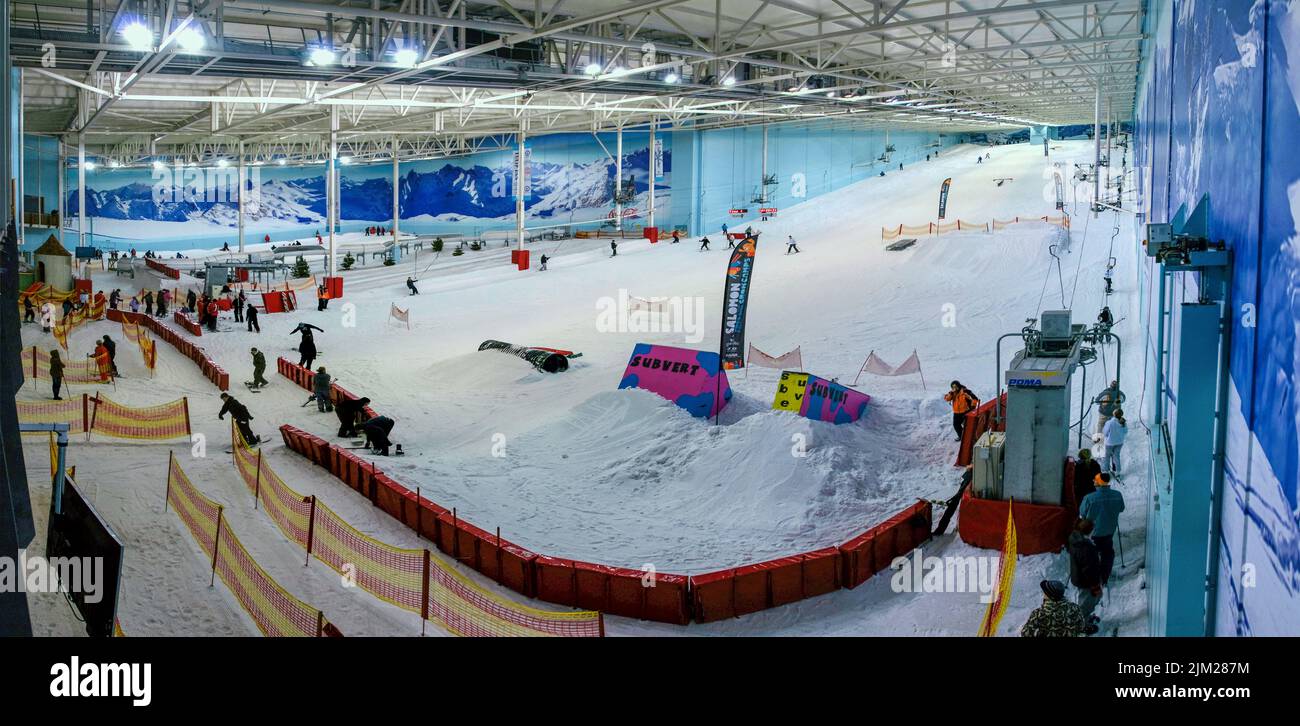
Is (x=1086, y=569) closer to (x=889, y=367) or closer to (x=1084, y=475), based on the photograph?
(x=1084, y=475)

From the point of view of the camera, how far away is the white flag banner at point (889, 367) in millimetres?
19375

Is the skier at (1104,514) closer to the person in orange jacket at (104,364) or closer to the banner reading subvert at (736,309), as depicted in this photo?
the banner reading subvert at (736,309)

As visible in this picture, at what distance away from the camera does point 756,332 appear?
24.8m

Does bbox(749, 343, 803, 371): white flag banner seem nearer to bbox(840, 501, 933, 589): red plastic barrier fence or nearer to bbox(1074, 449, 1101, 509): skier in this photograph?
bbox(840, 501, 933, 589): red plastic barrier fence

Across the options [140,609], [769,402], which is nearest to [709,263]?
[769,402]

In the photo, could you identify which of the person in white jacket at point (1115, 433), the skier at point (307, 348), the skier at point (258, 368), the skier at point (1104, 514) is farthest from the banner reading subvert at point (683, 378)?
the skier at point (1104, 514)

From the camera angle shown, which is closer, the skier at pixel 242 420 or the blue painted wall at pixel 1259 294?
the blue painted wall at pixel 1259 294

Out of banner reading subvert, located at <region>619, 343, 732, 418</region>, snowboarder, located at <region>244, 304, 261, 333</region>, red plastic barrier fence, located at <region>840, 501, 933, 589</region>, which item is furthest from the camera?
snowboarder, located at <region>244, 304, 261, 333</region>

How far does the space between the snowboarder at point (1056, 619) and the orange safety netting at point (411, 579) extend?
10.4 ft

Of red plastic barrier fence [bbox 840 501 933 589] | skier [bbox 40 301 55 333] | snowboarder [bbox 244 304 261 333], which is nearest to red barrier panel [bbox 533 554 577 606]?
red plastic barrier fence [bbox 840 501 933 589]

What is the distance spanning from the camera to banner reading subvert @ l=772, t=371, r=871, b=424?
15.7 metres

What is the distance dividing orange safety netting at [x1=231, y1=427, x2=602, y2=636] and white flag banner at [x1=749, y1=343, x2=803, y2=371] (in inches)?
452

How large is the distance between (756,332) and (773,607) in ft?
51.9
